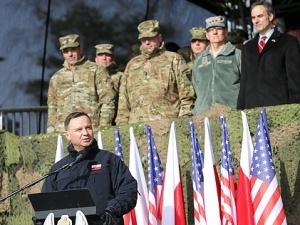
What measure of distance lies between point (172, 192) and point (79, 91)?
197cm

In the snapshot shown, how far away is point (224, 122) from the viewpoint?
9406 mm

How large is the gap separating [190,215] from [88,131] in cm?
245

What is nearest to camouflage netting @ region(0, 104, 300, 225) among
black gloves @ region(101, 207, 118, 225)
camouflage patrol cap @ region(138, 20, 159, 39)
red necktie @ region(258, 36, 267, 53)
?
red necktie @ region(258, 36, 267, 53)

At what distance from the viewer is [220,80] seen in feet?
33.1

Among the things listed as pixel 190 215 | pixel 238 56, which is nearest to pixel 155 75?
pixel 238 56

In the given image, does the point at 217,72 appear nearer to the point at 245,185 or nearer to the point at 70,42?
the point at 245,185

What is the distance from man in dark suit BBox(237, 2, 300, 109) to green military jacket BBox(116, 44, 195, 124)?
911mm

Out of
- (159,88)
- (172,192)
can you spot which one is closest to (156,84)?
(159,88)

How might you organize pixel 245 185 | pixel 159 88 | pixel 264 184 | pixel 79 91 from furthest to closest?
pixel 79 91, pixel 159 88, pixel 245 185, pixel 264 184

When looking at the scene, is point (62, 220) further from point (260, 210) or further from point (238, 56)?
point (238, 56)

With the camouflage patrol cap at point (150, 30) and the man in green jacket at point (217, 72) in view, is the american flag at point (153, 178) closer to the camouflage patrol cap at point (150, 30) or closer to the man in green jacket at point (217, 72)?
the man in green jacket at point (217, 72)

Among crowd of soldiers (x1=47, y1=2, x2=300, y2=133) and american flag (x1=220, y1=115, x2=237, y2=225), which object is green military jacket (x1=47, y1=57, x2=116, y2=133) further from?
american flag (x1=220, y1=115, x2=237, y2=225)

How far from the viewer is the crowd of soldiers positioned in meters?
9.55

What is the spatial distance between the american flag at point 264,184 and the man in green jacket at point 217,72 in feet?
3.23
